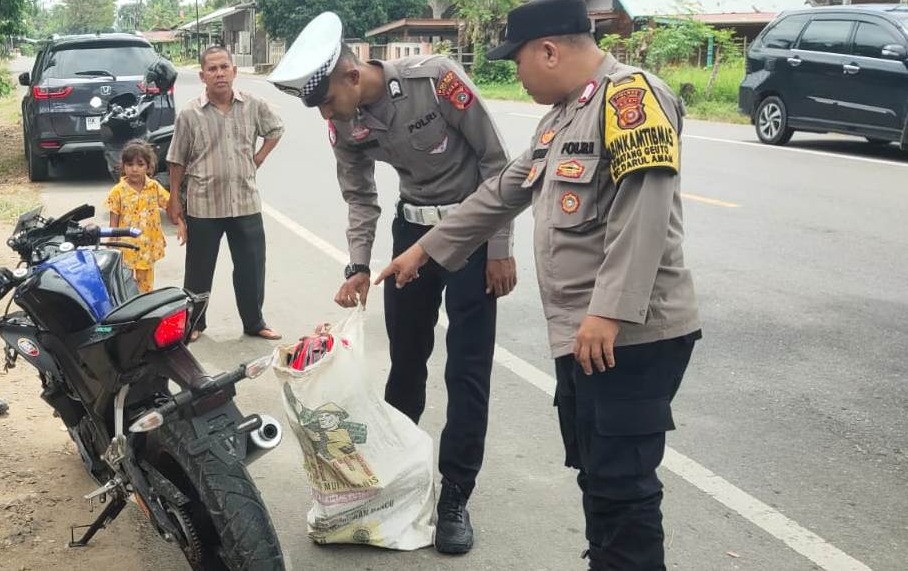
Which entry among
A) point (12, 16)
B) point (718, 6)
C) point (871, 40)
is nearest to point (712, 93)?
point (871, 40)

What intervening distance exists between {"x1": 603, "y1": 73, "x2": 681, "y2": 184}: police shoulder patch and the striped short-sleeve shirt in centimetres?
387

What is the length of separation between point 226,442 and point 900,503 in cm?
254

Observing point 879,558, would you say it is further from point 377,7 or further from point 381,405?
point 377,7

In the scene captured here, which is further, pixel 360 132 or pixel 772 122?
pixel 772 122

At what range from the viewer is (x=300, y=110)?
22.9m

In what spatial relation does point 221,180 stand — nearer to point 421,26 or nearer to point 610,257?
point 610,257

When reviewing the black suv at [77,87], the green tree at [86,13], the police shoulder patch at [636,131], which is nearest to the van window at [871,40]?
the black suv at [77,87]

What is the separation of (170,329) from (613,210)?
1.30 meters

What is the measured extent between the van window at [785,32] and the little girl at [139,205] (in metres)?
10.6

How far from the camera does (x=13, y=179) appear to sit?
44.8 ft

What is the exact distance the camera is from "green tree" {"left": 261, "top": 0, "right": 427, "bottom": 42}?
5499 cm

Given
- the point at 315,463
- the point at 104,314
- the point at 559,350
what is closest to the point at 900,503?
the point at 559,350

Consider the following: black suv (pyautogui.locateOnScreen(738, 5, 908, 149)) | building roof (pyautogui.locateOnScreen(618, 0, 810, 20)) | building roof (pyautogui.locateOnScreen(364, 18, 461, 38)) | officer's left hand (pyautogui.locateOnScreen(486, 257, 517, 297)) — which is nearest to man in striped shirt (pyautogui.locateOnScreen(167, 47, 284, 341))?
officer's left hand (pyautogui.locateOnScreen(486, 257, 517, 297))

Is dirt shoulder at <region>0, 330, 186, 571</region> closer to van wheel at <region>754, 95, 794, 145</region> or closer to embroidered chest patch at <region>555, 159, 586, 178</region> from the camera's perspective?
embroidered chest patch at <region>555, 159, 586, 178</region>
